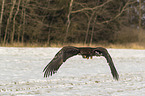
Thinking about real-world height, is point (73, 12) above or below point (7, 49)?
above

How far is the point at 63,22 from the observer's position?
2338 centimetres

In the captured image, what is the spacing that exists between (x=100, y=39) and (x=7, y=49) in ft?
38.7

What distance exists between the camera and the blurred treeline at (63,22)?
68.4ft

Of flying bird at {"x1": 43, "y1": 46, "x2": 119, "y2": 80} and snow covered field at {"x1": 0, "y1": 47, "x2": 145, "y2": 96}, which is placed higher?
flying bird at {"x1": 43, "y1": 46, "x2": 119, "y2": 80}

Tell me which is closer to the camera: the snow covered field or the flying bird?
the flying bird

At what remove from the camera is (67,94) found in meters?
7.20

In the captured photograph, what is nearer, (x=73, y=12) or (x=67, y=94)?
(x=67, y=94)

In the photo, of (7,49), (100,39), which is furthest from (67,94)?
(100,39)

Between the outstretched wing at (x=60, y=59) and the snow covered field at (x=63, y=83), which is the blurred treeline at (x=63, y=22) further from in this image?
the outstretched wing at (x=60, y=59)

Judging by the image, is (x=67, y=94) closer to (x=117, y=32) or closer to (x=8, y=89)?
(x=8, y=89)

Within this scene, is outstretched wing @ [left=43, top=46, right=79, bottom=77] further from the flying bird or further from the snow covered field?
the snow covered field

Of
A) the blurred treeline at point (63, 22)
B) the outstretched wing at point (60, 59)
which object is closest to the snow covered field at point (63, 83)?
the outstretched wing at point (60, 59)

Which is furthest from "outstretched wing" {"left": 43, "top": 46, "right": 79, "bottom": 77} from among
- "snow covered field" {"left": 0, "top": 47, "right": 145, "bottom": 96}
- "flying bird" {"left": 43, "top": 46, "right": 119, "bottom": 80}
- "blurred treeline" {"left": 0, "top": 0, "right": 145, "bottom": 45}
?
"blurred treeline" {"left": 0, "top": 0, "right": 145, "bottom": 45}

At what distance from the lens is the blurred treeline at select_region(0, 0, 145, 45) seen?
2086cm
